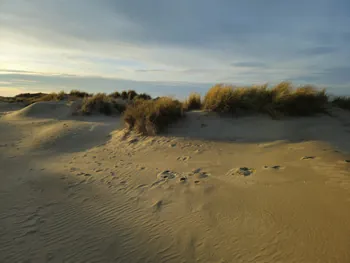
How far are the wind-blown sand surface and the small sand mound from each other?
336 inches

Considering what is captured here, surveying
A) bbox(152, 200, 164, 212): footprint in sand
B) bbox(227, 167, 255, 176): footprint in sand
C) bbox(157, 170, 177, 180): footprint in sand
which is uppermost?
bbox(227, 167, 255, 176): footprint in sand

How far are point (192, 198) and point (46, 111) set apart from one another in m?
15.1

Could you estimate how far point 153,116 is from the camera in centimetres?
876

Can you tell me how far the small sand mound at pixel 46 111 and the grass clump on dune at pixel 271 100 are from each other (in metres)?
9.26

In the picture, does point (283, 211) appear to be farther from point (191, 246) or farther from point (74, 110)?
point (74, 110)

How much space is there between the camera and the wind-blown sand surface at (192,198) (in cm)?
324

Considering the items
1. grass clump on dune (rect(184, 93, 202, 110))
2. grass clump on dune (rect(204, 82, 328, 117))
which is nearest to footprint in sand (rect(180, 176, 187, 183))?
grass clump on dune (rect(204, 82, 328, 117))

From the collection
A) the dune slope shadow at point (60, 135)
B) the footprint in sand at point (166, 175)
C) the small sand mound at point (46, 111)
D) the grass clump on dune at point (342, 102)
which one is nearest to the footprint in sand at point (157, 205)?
the footprint in sand at point (166, 175)

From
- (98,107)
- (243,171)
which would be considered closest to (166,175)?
(243,171)

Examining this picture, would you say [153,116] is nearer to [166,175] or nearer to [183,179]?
[166,175]

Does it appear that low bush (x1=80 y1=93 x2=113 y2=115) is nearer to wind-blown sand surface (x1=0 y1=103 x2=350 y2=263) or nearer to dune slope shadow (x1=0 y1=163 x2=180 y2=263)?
wind-blown sand surface (x1=0 y1=103 x2=350 y2=263)

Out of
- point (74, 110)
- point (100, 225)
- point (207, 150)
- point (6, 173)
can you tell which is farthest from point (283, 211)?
point (74, 110)

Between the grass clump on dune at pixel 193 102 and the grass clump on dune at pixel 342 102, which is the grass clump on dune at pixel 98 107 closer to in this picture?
the grass clump on dune at pixel 193 102

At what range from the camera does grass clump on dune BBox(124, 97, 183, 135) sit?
863 centimetres
